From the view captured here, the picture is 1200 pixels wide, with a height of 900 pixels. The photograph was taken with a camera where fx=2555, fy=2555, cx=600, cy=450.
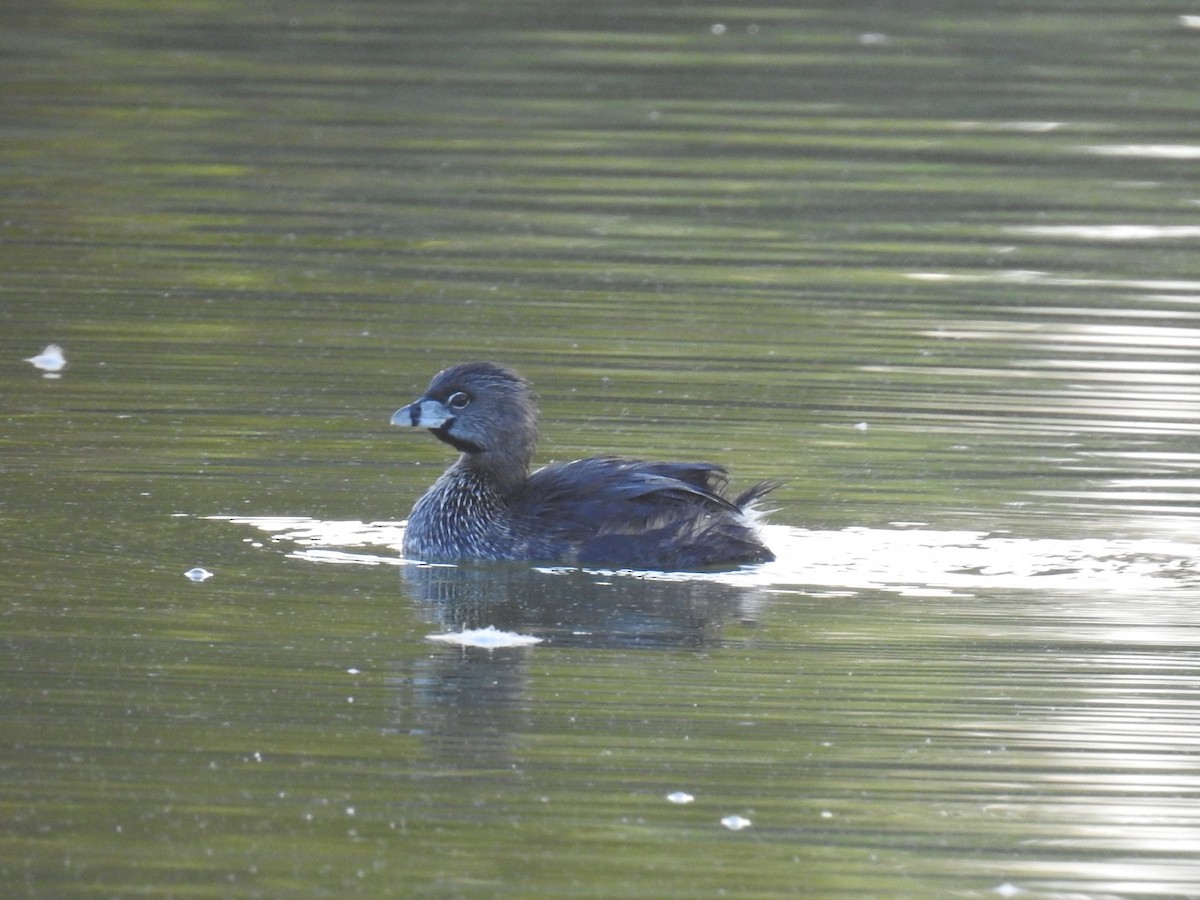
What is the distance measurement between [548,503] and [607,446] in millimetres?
1388

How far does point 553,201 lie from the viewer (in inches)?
637

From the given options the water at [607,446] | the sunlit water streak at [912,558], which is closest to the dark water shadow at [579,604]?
the water at [607,446]

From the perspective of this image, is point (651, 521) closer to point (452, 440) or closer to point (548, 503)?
point (548, 503)

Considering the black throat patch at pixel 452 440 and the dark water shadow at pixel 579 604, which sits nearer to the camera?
the dark water shadow at pixel 579 604

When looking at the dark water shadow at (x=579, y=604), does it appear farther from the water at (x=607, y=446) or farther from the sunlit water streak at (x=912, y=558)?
the sunlit water streak at (x=912, y=558)

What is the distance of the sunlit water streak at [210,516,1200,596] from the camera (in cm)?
913

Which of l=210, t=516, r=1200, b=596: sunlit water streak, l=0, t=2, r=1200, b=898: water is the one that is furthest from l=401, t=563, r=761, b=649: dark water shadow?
l=210, t=516, r=1200, b=596: sunlit water streak

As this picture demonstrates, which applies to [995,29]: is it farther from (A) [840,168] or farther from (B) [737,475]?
(B) [737,475]

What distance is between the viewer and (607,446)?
36.4ft

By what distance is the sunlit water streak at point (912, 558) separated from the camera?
913 centimetres

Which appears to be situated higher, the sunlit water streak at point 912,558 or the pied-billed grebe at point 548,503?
the pied-billed grebe at point 548,503

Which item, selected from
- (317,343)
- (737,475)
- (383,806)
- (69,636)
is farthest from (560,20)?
(383,806)

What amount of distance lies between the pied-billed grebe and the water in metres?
0.17

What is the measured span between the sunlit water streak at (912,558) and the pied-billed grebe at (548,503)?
0.12m
